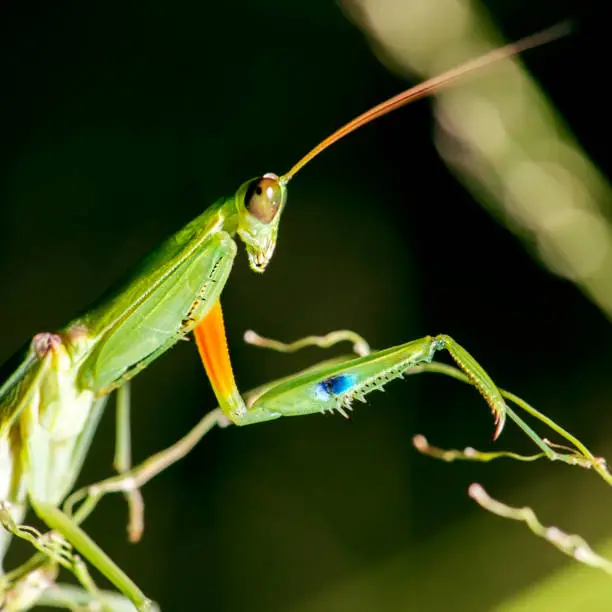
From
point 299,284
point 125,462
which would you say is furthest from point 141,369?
point 299,284

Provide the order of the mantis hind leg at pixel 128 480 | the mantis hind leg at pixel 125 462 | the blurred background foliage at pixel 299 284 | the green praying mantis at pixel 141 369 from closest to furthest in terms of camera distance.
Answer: the green praying mantis at pixel 141 369 < the mantis hind leg at pixel 128 480 < the mantis hind leg at pixel 125 462 < the blurred background foliage at pixel 299 284

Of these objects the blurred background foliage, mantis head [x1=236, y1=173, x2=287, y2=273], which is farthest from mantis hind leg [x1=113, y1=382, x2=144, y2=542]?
the blurred background foliage

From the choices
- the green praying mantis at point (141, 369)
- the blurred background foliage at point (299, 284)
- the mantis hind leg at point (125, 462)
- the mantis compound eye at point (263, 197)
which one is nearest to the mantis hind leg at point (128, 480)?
the green praying mantis at point (141, 369)

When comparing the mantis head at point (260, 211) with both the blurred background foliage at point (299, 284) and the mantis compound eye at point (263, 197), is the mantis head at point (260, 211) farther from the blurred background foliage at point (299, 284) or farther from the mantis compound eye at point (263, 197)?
the blurred background foliage at point (299, 284)

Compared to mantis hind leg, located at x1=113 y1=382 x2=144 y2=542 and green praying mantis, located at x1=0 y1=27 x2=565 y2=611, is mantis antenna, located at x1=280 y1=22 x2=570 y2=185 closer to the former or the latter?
green praying mantis, located at x1=0 y1=27 x2=565 y2=611

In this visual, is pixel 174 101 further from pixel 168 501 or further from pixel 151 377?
pixel 168 501

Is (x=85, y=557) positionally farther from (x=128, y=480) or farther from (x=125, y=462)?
(x=125, y=462)

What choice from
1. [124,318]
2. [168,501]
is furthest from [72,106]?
[124,318]

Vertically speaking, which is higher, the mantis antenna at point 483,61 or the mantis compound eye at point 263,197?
the mantis compound eye at point 263,197
